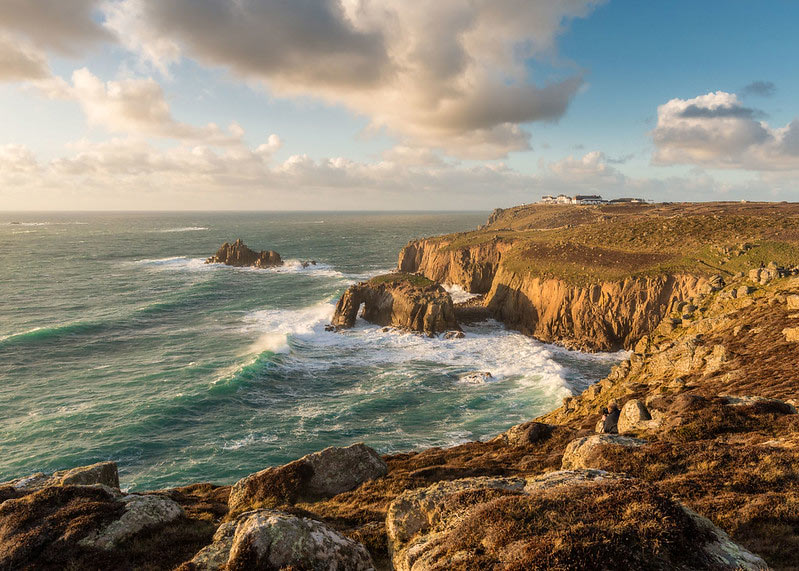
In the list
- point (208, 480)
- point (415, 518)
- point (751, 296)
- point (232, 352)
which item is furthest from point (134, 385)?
point (751, 296)

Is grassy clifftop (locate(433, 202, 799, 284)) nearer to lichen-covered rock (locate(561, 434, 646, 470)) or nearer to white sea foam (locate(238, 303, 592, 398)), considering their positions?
white sea foam (locate(238, 303, 592, 398))

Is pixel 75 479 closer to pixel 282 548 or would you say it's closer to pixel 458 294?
pixel 282 548

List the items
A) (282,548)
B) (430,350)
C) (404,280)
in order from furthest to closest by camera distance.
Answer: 1. (404,280)
2. (430,350)
3. (282,548)

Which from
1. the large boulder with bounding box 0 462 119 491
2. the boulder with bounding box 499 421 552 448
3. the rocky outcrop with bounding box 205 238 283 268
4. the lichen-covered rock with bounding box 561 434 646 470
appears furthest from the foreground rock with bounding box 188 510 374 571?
the rocky outcrop with bounding box 205 238 283 268

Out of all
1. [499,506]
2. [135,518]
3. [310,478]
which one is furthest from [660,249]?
[135,518]

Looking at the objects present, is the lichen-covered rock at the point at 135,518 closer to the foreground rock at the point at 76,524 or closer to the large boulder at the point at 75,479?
the foreground rock at the point at 76,524

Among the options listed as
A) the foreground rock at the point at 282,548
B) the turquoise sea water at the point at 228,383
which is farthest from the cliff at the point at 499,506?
the turquoise sea water at the point at 228,383

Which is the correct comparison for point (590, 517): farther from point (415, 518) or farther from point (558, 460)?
point (558, 460)
